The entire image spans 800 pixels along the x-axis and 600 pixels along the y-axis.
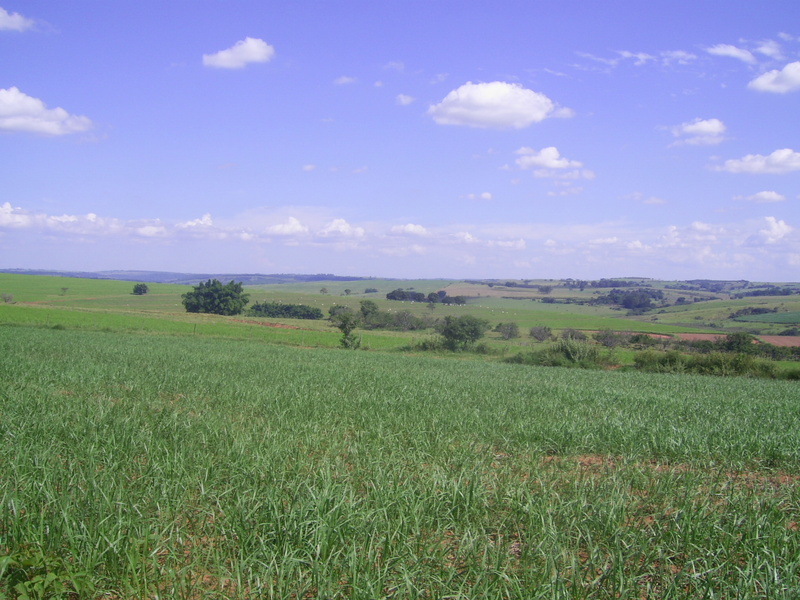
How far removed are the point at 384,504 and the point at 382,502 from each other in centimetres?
6

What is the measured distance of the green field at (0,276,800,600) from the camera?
11.7 feet

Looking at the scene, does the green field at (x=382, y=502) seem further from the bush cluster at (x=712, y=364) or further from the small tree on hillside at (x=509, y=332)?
the small tree on hillside at (x=509, y=332)

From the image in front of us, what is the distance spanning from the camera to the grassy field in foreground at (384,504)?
3.56 metres

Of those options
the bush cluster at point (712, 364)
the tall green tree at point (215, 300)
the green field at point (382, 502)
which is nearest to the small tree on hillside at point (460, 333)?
the bush cluster at point (712, 364)

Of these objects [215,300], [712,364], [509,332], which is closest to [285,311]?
[215,300]

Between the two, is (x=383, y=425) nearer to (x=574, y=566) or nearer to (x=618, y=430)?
(x=618, y=430)

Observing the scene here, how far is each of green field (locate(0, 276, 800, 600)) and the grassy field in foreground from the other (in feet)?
0.09

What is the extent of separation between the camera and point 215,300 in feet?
259

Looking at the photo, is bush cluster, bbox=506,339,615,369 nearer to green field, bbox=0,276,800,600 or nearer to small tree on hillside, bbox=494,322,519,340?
small tree on hillside, bbox=494,322,519,340

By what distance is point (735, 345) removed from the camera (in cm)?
4084

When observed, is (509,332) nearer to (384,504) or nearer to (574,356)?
(574,356)

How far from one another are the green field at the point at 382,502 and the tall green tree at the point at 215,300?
233 feet

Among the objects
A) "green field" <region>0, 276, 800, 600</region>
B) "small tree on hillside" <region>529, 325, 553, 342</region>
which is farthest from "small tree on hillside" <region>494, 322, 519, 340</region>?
"green field" <region>0, 276, 800, 600</region>

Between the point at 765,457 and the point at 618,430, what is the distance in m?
1.99
